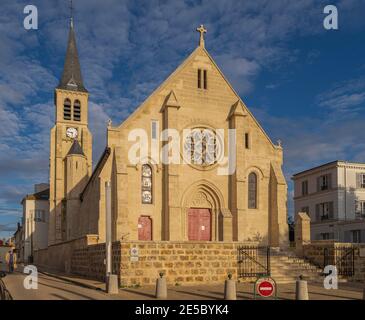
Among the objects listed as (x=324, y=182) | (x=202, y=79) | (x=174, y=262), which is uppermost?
(x=202, y=79)

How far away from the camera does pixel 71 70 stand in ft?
201

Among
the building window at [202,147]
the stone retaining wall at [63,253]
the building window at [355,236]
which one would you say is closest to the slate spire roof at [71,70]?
the stone retaining wall at [63,253]

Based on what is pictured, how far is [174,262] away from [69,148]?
38.9 meters

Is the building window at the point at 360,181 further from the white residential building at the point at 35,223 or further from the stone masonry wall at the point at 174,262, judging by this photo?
the white residential building at the point at 35,223

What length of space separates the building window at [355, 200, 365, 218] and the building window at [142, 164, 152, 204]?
25987 millimetres

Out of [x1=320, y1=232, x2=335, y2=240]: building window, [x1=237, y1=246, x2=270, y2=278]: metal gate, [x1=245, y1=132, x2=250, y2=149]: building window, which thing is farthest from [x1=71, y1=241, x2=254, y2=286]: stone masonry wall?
[x1=320, y1=232, x2=335, y2=240]: building window

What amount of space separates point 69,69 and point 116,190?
124 ft

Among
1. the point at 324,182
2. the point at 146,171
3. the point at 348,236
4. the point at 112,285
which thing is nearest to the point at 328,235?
the point at 348,236

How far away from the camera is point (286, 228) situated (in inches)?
1242

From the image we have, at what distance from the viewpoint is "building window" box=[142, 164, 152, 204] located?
96.2 feet

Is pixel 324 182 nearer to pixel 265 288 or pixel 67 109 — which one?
pixel 67 109

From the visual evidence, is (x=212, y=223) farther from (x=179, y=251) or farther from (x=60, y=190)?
(x=60, y=190)

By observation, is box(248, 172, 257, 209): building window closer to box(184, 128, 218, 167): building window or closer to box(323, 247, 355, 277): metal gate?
box(184, 128, 218, 167): building window
